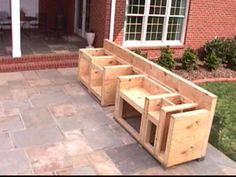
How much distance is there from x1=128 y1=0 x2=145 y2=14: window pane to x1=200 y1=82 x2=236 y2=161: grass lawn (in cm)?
273

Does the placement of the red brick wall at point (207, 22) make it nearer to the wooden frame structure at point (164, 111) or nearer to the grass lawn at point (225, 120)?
the grass lawn at point (225, 120)

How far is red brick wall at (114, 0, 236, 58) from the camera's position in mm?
9703

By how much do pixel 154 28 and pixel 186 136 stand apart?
568 centimetres

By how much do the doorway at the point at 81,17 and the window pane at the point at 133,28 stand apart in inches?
70.4

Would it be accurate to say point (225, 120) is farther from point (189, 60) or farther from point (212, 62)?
point (212, 62)

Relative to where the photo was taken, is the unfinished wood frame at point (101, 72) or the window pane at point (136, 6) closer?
the unfinished wood frame at point (101, 72)

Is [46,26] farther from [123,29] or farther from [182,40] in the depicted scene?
[182,40]

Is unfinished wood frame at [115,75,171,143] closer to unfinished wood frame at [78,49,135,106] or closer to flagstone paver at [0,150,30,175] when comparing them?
unfinished wood frame at [78,49,135,106]

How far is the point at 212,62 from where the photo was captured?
9398 millimetres

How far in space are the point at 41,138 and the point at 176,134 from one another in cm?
201

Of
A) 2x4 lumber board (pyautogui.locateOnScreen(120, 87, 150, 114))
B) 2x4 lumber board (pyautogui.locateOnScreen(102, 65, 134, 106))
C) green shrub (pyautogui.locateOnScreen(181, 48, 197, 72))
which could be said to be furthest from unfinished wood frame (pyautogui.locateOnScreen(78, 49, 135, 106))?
green shrub (pyautogui.locateOnScreen(181, 48, 197, 72))

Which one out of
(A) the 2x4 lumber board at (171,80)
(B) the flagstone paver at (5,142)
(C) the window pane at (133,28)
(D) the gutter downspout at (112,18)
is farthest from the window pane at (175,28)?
(B) the flagstone paver at (5,142)

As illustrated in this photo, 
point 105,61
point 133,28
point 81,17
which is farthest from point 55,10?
point 105,61

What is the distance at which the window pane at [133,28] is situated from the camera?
908 cm
